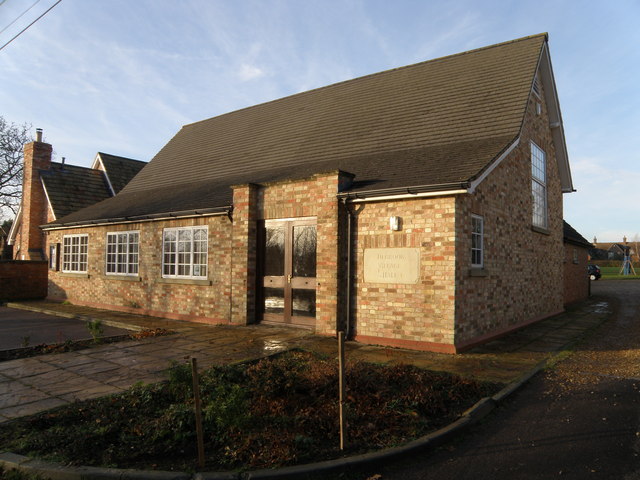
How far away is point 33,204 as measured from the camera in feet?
73.4

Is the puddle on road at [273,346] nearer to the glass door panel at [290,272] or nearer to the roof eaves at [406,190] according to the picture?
the glass door panel at [290,272]

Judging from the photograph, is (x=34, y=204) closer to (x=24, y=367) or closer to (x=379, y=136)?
(x=24, y=367)

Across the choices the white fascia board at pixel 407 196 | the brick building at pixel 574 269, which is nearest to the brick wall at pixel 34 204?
the white fascia board at pixel 407 196

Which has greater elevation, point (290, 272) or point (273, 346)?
point (290, 272)

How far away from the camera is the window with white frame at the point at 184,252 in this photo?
12.5 metres

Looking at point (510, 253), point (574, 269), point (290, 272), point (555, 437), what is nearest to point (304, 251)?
point (290, 272)

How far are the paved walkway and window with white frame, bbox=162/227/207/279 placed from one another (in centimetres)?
188

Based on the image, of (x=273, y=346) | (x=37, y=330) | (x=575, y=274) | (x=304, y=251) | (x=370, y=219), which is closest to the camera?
(x=273, y=346)

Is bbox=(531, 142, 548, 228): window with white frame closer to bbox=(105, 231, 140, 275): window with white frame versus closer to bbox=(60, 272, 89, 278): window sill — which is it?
bbox=(105, 231, 140, 275): window with white frame

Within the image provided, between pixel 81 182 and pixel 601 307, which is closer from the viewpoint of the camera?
pixel 601 307

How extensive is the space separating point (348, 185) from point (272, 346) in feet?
12.7

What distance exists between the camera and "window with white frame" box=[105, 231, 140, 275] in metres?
14.5

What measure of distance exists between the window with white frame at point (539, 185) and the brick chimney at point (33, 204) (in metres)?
22.7

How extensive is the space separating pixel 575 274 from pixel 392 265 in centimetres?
1438
